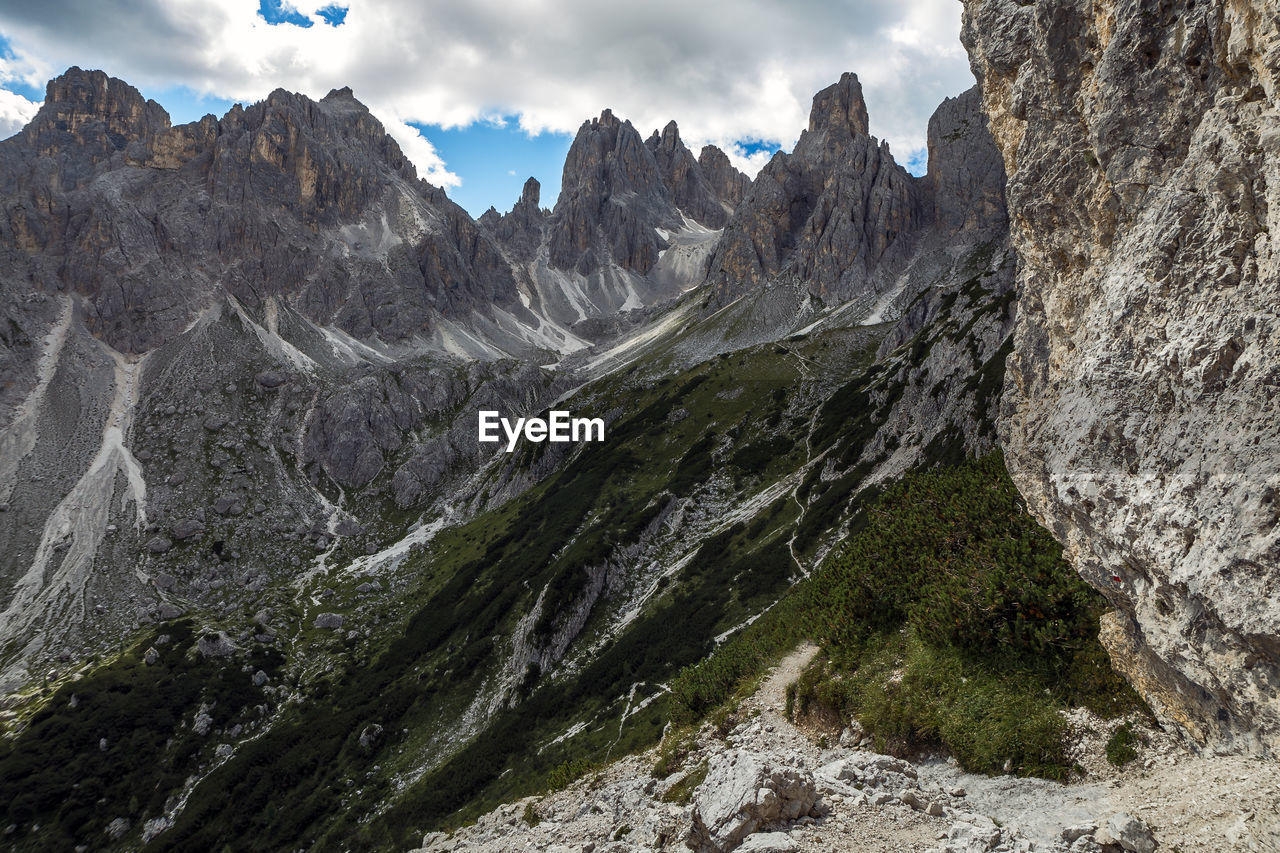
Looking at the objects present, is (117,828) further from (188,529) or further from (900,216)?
(900,216)

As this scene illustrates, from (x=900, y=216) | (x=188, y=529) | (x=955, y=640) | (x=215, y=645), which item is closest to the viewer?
(x=955, y=640)

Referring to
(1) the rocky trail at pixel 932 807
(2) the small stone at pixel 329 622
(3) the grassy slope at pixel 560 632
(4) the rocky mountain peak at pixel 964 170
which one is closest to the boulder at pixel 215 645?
(3) the grassy slope at pixel 560 632

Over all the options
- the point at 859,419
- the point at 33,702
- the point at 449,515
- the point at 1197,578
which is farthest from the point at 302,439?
the point at 1197,578

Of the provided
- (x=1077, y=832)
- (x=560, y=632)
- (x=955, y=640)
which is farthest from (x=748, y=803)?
(x=560, y=632)

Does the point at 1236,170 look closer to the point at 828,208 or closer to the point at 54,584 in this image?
the point at 54,584

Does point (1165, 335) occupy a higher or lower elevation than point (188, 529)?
higher

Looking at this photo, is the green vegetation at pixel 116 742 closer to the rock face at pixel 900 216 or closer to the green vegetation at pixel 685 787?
the green vegetation at pixel 685 787

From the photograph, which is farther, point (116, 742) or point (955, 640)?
point (116, 742)
